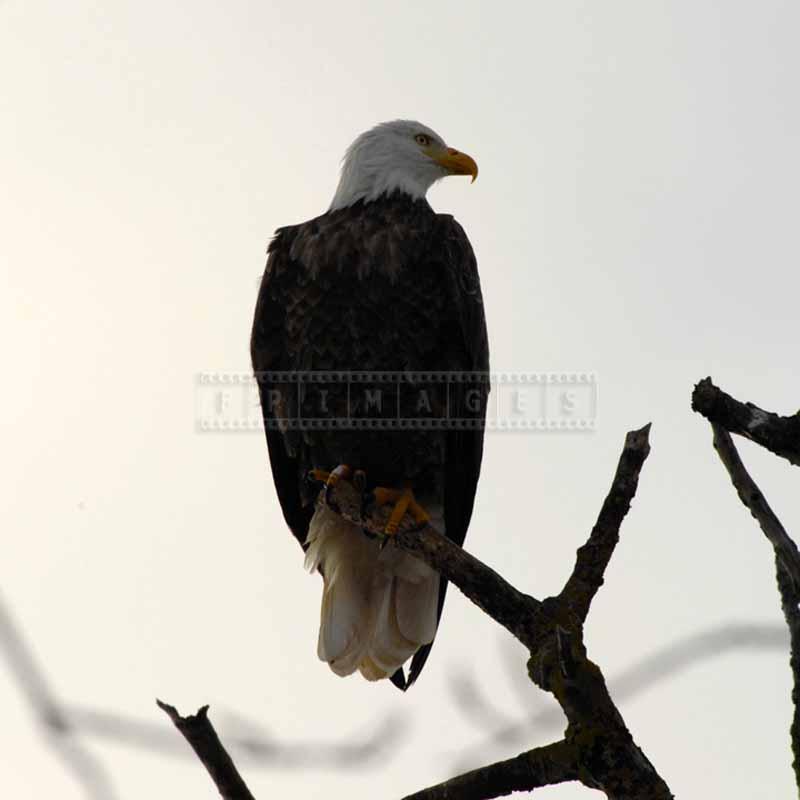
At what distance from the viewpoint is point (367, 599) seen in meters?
5.46

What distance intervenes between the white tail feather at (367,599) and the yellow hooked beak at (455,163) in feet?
6.41

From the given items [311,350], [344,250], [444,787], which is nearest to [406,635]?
[311,350]

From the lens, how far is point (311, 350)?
16.6 feet

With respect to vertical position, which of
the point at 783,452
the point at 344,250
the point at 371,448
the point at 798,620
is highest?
A: the point at 344,250

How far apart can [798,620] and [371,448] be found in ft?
9.27

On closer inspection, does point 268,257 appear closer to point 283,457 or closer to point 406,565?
point 283,457

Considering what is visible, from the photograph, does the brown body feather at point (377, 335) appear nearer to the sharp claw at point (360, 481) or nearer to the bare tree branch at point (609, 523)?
the sharp claw at point (360, 481)

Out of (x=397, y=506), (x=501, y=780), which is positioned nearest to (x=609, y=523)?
(x=501, y=780)

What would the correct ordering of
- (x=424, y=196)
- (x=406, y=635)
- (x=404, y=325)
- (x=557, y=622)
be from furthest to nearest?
(x=424, y=196) < (x=406, y=635) < (x=404, y=325) < (x=557, y=622)

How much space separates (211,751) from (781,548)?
52.6 inches

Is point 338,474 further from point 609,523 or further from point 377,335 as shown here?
point 609,523

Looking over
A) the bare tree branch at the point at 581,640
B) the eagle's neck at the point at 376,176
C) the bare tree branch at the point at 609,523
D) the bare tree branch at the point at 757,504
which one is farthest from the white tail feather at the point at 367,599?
the bare tree branch at the point at 757,504

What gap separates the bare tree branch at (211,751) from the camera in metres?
2.33

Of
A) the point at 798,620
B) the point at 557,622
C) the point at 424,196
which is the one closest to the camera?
the point at 798,620
